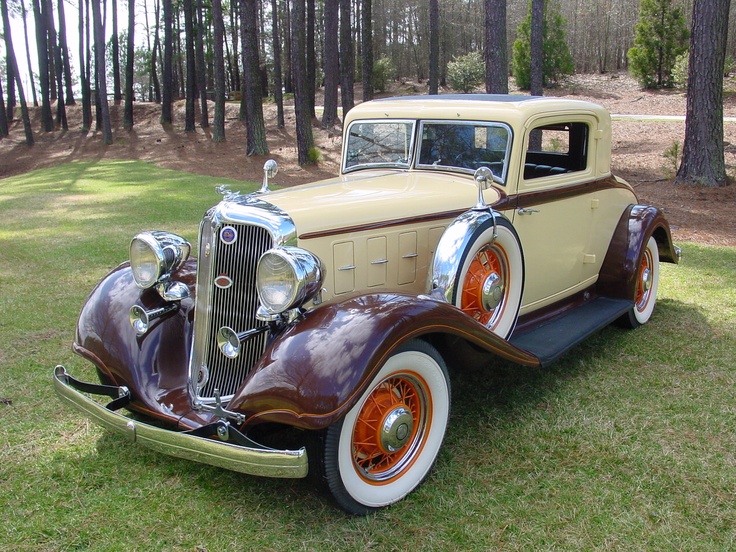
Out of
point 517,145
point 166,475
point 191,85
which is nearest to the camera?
point 166,475

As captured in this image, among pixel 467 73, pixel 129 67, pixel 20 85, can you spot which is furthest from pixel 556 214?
pixel 20 85

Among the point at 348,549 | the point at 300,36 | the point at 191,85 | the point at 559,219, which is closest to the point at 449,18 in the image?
the point at 191,85

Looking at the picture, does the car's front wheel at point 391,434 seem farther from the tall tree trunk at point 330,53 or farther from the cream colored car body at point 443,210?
the tall tree trunk at point 330,53

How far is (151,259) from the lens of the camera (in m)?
3.52

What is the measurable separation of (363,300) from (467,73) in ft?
92.9

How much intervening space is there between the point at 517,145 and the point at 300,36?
13621mm

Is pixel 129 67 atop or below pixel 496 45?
atop

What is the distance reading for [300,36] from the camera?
53.8ft

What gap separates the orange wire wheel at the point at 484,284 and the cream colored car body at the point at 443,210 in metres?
0.28

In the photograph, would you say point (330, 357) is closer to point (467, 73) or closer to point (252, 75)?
point (252, 75)

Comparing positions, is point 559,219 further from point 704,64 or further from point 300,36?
point 300,36

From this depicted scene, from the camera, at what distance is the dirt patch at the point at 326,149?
10.4 meters

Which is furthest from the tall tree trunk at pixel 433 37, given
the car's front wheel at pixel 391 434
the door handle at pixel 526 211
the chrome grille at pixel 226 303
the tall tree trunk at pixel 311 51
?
the car's front wheel at pixel 391 434

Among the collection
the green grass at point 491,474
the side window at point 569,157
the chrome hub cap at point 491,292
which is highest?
the side window at point 569,157
